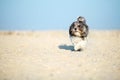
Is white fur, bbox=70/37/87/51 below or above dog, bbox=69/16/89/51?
below

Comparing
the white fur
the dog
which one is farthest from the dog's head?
the white fur

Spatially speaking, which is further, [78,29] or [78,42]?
[78,42]

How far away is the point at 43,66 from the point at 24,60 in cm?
133

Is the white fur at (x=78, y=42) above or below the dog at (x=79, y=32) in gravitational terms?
below

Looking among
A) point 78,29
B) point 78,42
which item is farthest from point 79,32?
point 78,42

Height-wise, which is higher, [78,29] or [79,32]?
[78,29]

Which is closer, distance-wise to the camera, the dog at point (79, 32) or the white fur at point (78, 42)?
the dog at point (79, 32)

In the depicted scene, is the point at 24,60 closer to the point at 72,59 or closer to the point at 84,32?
the point at 72,59

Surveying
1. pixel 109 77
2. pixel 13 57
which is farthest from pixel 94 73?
pixel 13 57

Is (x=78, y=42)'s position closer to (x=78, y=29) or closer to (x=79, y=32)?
(x=79, y=32)

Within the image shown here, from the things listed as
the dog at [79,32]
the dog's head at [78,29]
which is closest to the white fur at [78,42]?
the dog at [79,32]

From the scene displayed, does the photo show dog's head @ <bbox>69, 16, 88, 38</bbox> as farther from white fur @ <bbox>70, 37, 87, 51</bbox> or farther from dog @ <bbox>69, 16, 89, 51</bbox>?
white fur @ <bbox>70, 37, 87, 51</bbox>

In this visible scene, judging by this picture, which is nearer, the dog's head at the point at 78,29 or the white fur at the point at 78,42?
the dog's head at the point at 78,29

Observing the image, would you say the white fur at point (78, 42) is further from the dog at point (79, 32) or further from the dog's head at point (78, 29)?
the dog's head at point (78, 29)
